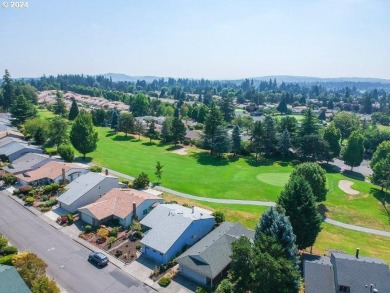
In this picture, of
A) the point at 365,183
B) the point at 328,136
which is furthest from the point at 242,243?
the point at 328,136

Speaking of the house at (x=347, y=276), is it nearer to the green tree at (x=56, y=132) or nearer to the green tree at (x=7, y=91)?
the green tree at (x=56, y=132)

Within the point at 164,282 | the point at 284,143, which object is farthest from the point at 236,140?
the point at 164,282

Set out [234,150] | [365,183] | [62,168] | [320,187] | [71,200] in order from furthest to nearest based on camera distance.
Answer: [234,150]
[365,183]
[62,168]
[320,187]
[71,200]

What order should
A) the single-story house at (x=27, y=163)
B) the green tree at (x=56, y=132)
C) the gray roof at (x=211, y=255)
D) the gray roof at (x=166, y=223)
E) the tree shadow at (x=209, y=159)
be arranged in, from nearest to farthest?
the gray roof at (x=211, y=255) → the gray roof at (x=166, y=223) → the single-story house at (x=27, y=163) → the green tree at (x=56, y=132) → the tree shadow at (x=209, y=159)

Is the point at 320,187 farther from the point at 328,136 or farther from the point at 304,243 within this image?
the point at 328,136

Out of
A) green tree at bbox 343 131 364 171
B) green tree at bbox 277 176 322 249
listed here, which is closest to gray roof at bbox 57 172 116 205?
green tree at bbox 277 176 322 249

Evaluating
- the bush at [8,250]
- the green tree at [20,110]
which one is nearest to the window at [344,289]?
the bush at [8,250]
